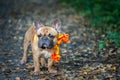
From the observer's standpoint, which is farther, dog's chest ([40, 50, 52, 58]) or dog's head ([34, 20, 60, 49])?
dog's chest ([40, 50, 52, 58])

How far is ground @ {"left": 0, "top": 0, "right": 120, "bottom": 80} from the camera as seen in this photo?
29.2 ft

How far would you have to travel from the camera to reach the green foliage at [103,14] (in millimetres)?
13993

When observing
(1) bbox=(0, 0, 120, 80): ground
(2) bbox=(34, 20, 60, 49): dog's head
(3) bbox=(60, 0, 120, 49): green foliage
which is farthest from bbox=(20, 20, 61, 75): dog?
(3) bbox=(60, 0, 120, 49): green foliage

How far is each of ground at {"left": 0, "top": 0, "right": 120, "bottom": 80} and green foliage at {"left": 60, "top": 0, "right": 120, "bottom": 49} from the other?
32 cm

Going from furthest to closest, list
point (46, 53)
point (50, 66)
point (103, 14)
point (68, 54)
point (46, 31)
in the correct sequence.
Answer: point (103, 14)
point (68, 54)
point (50, 66)
point (46, 53)
point (46, 31)

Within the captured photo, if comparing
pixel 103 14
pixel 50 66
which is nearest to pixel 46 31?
pixel 50 66

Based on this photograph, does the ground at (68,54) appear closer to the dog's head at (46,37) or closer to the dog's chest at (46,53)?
the dog's chest at (46,53)

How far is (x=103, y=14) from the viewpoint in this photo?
51.2ft

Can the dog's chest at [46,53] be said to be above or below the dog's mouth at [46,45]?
below

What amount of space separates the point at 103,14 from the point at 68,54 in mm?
5046

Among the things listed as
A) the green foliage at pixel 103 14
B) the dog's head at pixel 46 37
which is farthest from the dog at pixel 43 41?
the green foliage at pixel 103 14

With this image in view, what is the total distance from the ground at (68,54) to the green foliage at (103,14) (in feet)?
1.05

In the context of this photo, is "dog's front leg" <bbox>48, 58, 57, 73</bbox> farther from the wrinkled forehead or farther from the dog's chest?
the wrinkled forehead

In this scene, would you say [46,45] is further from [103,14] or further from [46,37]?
[103,14]
